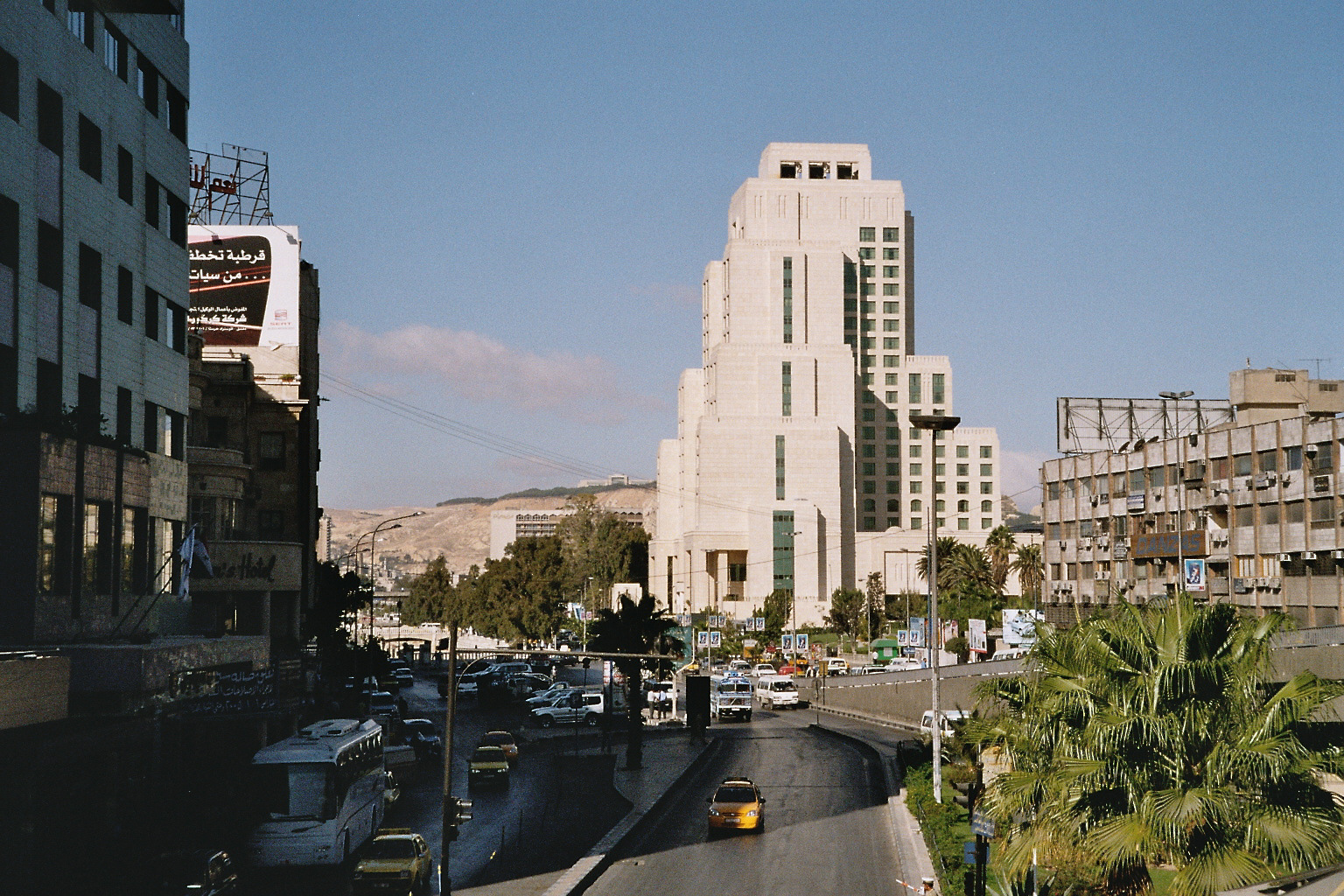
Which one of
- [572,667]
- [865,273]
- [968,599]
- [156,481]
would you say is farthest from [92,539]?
[865,273]

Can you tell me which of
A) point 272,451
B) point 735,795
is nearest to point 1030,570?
point 272,451

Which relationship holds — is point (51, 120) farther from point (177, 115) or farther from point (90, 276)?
point (177, 115)

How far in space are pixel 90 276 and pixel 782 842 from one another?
2596 centimetres

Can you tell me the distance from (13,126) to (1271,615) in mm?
30390

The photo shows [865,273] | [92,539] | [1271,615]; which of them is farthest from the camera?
[865,273]

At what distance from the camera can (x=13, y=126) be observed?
110 feet

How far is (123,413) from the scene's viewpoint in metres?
41.9

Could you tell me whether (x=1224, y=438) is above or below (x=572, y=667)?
above

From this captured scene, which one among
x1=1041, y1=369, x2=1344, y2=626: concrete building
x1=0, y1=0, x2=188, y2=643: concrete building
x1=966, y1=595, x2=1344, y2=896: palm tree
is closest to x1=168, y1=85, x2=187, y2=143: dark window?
x1=0, y1=0, x2=188, y2=643: concrete building

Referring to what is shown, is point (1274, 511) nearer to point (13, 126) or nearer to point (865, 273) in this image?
point (13, 126)

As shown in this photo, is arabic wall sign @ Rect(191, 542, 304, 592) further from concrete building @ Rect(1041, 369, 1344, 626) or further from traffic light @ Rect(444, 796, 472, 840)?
concrete building @ Rect(1041, 369, 1344, 626)

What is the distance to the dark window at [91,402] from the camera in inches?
1512

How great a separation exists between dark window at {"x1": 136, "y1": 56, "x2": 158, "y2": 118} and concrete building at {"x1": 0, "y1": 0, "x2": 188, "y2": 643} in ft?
0.25

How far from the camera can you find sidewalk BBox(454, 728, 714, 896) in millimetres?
31391
